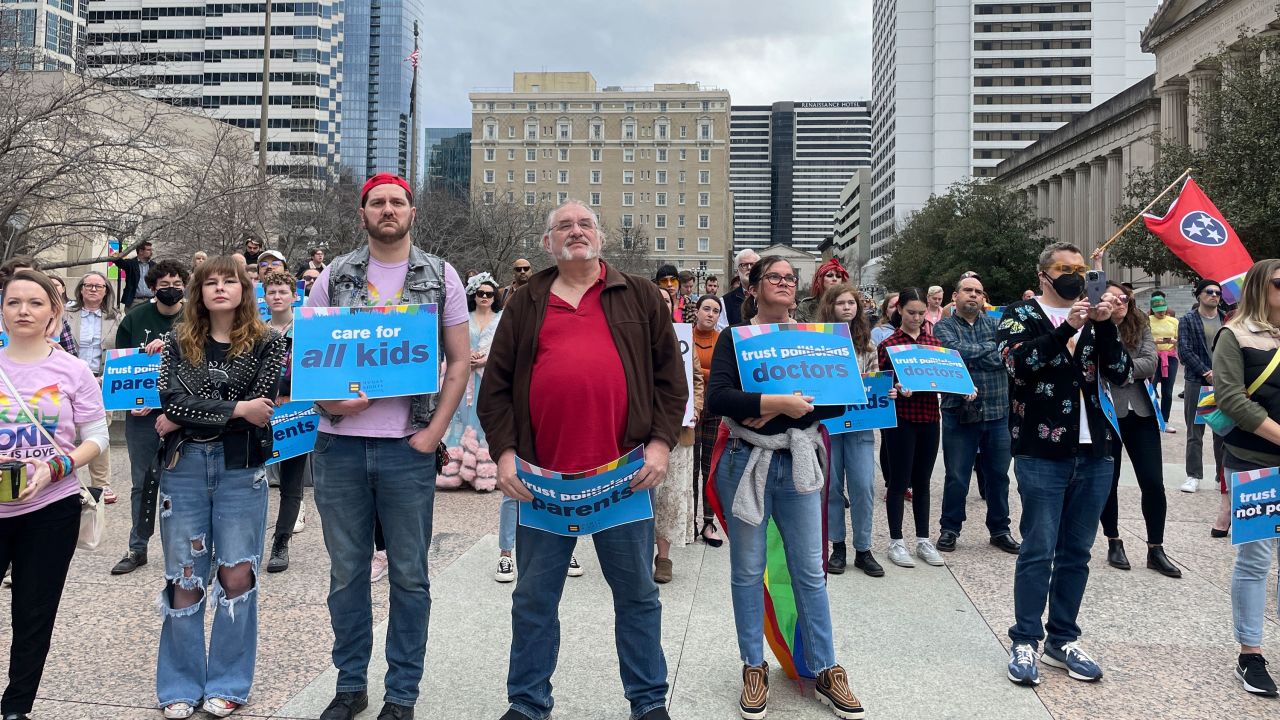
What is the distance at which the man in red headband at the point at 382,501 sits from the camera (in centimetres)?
376

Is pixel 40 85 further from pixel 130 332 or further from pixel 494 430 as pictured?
pixel 494 430

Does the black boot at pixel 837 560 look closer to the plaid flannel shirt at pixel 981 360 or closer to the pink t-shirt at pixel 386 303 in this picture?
the plaid flannel shirt at pixel 981 360

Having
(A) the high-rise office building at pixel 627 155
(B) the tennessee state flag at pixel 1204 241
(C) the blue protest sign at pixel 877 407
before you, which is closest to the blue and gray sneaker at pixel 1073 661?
(C) the blue protest sign at pixel 877 407

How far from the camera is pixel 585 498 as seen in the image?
11.4 ft

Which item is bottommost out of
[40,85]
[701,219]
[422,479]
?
[422,479]

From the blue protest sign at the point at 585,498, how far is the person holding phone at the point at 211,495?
4.53 feet

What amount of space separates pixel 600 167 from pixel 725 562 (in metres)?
125

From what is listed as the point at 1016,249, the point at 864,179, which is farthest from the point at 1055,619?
the point at 864,179

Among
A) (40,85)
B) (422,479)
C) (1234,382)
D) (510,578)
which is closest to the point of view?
(422,479)

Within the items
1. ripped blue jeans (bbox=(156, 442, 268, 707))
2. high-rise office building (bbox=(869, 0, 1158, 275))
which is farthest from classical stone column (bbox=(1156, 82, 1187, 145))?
high-rise office building (bbox=(869, 0, 1158, 275))

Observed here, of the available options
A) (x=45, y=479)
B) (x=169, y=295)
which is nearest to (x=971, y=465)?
(x=45, y=479)

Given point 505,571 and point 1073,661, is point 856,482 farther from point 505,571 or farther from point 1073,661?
point 505,571

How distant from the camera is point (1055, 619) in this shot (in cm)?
452

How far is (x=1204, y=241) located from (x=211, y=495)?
7704mm
